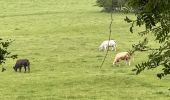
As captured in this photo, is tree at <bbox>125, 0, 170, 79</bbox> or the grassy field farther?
the grassy field

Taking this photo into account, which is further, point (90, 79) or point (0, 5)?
point (0, 5)

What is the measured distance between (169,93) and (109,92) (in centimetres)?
253

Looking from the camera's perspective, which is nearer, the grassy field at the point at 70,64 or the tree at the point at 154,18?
the tree at the point at 154,18

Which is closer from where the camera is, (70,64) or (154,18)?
(154,18)

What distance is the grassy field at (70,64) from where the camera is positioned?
20136mm

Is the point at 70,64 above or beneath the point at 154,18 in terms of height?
beneath

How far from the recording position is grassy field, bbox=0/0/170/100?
2014cm

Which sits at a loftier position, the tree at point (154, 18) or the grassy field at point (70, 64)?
the tree at point (154, 18)

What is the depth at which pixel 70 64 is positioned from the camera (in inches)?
1094

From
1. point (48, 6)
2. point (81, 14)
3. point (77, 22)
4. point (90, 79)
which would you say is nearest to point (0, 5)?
point (48, 6)

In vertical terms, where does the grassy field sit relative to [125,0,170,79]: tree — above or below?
below

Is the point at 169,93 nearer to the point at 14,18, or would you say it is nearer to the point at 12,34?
the point at 12,34

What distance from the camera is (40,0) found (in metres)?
77.6

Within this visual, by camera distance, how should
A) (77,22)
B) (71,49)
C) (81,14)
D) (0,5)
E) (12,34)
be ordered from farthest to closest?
1. (0,5)
2. (81,14)
3. (77,22)
4. (12,34)
5. (71,49)
